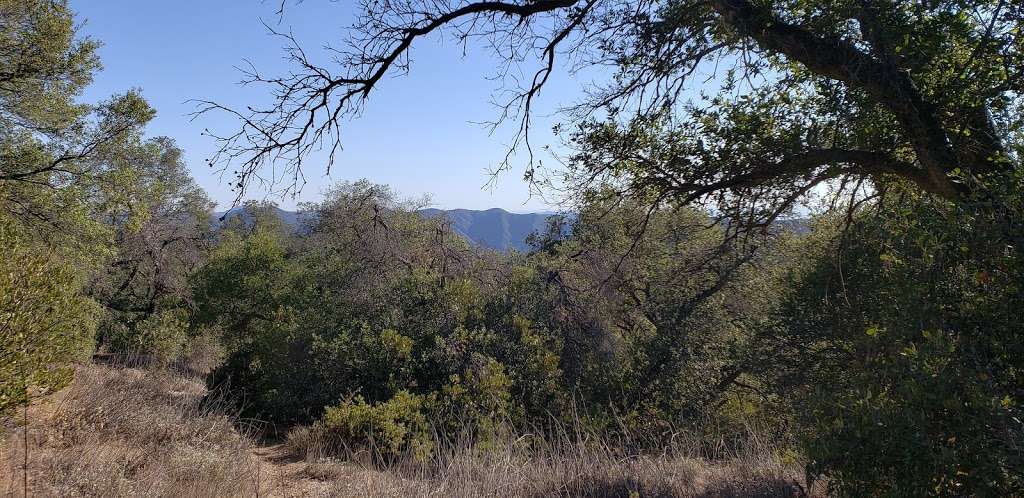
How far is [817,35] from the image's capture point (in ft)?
14.4

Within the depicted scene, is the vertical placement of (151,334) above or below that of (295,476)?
above

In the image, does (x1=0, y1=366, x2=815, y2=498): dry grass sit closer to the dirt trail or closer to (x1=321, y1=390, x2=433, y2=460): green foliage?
the dirt trail

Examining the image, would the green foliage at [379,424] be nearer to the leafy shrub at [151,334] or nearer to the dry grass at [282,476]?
the dry grass at [282,476]

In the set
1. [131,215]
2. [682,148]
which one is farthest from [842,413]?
[131,215]

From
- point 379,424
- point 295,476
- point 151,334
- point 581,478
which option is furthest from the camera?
point 151,334

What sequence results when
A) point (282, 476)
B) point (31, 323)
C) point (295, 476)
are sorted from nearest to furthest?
1. point (31, 323)
2. point (282, 476)
3. point (295, 476)

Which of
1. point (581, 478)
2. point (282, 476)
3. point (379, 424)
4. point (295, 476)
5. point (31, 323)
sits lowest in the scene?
point (295, 476)

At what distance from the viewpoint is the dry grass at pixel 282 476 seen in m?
3.68

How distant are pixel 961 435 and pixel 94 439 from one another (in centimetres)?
637

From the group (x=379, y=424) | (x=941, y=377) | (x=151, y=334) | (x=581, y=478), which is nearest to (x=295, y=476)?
(x=379, y=424)

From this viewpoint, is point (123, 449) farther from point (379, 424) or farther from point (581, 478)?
point (581, 478)

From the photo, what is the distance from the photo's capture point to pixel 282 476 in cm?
461

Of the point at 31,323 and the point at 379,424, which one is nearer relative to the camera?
the point at 31,323

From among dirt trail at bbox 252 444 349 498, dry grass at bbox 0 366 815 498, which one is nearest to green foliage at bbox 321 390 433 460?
dirt trail at bbox 252 444 349 498
